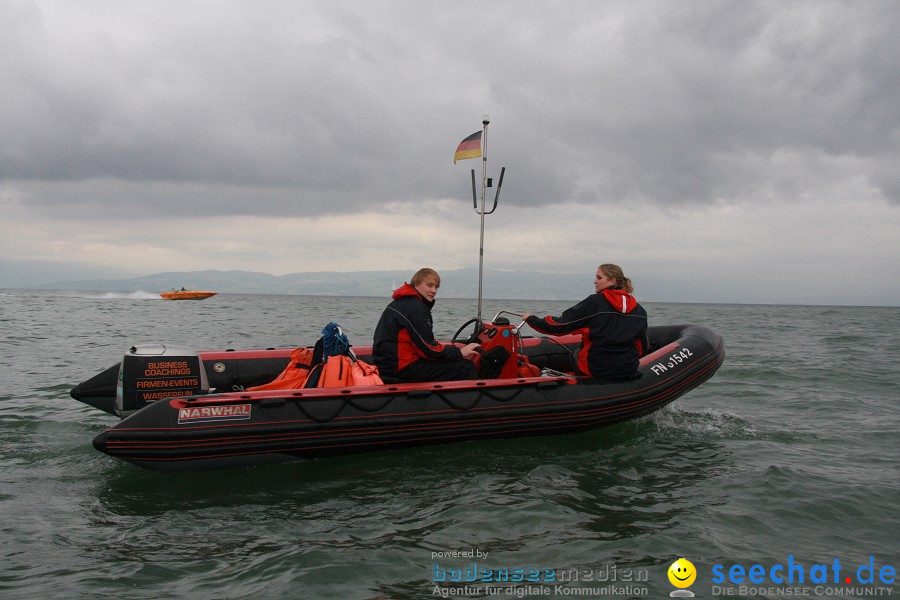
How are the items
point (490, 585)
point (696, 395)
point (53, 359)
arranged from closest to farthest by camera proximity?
point (490, 585) < point (696, 395) < point (53, 359)

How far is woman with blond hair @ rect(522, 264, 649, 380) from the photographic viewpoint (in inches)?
245

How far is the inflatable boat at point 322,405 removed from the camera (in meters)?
A: 4.94

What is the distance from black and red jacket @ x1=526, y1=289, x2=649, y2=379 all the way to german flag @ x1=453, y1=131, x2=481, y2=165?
2596mm

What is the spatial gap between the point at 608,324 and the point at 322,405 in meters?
2.94

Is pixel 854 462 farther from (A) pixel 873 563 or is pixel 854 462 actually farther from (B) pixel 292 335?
(B) pixel 292 335

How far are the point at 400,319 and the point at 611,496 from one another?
2324 millimetres

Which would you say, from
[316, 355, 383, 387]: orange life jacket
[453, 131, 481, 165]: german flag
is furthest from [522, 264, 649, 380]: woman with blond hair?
[453, 131, 481, 165]: german flag

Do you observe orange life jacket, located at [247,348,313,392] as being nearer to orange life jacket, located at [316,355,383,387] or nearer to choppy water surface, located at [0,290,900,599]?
orange life jacket, located at [316,355,383,387]

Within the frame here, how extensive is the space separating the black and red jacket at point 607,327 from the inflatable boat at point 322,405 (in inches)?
7.4

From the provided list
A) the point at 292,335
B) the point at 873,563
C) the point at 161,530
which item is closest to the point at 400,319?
the point at 161,530

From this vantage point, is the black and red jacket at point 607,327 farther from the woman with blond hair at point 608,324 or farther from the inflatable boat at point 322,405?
the inflatable boat at point 322,405

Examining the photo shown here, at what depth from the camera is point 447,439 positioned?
5.75 metres

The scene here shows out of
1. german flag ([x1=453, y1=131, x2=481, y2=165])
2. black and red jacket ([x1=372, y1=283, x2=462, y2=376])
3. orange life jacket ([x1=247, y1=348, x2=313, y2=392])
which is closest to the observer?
black and red jacket ([x1=372, y1=283, x2=462, y2=376])

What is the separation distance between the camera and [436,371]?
5941mm
